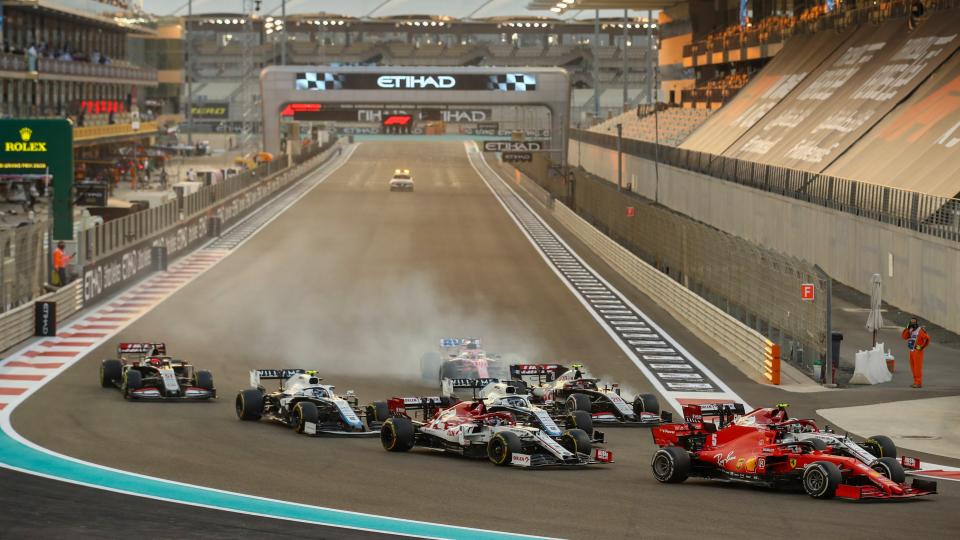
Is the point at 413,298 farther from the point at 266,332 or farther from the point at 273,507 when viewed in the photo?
the point at 273,507

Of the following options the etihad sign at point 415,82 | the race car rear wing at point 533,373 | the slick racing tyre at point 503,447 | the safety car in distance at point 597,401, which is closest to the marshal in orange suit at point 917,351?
the safety car in distance at point 597,401

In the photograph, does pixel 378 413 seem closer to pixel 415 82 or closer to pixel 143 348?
pixel 143 348

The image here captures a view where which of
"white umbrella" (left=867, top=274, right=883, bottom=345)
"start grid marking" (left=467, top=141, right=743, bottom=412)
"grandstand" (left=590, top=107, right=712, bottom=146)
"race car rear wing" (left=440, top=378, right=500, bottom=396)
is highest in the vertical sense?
"grandstand" (left=590, top=107, right=712, bottom=146)

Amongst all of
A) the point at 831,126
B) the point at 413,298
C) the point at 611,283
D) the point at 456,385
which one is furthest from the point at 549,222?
the point at 456,385

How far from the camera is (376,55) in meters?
198

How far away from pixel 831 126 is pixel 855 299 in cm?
1897

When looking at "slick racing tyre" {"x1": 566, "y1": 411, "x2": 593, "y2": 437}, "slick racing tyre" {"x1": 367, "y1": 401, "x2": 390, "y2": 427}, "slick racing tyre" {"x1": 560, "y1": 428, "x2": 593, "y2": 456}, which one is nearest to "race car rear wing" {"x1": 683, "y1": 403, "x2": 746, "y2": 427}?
"slick racing tyre" {"x1": 566, "y1": 411, "x2": 593, "y2": 437}

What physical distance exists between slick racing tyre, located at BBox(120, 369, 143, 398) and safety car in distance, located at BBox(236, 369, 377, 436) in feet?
9.36

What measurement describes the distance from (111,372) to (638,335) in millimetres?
15151

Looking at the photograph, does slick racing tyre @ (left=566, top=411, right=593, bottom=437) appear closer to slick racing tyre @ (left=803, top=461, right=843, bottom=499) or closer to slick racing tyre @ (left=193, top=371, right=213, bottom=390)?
slick racing tyre @ (left=803, top=461, right=843, bottom=499)

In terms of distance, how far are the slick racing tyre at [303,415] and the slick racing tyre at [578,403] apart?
4.31m

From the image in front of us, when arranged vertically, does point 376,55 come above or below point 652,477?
above

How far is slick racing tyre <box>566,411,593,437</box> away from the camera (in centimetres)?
2347

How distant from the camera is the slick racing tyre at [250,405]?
25.9 meters
